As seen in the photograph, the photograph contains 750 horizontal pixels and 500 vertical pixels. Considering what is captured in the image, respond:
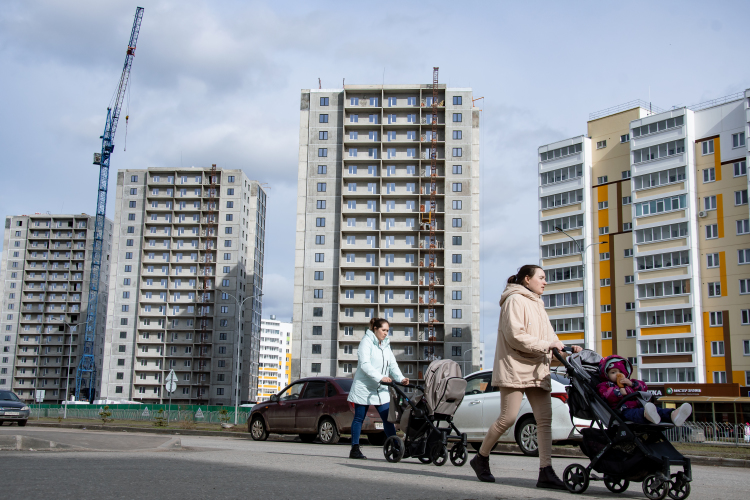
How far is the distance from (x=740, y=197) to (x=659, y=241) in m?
8.10

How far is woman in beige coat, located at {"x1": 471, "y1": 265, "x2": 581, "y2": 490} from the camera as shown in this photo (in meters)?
6.69

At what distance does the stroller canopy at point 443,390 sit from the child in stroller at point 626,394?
2.81 m

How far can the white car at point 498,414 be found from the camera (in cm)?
1267

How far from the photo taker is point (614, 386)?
6.61 metres

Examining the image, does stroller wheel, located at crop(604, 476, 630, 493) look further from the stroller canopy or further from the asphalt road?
the stroller canopy

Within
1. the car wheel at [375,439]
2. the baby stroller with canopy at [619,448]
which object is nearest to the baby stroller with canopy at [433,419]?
the baby stroller with canopy at [619,448]

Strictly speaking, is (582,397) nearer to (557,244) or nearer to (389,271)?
(557,244)

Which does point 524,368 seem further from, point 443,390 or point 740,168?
point 740,168

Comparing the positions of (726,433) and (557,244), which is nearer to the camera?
(726,433)

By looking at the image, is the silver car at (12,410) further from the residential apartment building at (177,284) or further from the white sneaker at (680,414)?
the residential apartment building at (177,284)

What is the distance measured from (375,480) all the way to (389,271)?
81.5 meters

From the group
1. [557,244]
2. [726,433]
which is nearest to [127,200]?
[557,244]

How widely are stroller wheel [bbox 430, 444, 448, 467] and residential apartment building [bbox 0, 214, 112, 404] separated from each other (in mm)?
130829

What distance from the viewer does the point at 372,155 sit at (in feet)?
295
